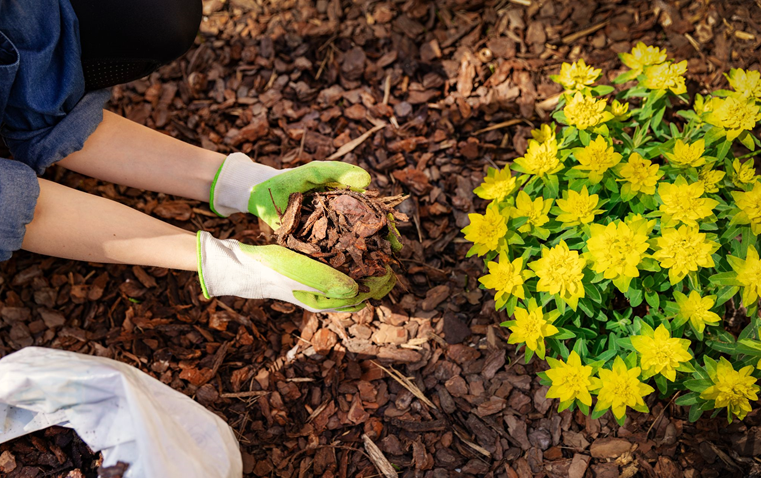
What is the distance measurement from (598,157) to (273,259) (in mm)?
1110

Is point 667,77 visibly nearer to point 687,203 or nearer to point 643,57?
point 643,57

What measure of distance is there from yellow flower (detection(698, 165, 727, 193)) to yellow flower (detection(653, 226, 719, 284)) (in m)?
0.22

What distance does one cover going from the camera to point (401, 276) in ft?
6.89

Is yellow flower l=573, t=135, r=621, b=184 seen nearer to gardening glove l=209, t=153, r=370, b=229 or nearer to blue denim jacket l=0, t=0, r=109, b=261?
gardening glove l=209, t=153, r=370, b=229

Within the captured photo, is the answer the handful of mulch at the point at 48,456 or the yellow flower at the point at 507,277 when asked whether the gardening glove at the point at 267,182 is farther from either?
the handful of mulch at the point at 48,456

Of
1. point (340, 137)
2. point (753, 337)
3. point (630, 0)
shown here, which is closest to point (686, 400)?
point (753, 337)

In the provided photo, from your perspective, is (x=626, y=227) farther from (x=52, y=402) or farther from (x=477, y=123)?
(x=52, y=402)

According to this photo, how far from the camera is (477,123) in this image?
2.31m

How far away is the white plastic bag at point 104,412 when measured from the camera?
1.42 metres

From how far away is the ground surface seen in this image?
1844mm

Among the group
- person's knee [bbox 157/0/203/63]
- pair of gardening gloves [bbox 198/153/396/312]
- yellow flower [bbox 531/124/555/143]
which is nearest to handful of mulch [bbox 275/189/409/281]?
pair of gardening gloves [bbox 198/153/396/312]

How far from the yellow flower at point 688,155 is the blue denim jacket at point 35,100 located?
6.41ft

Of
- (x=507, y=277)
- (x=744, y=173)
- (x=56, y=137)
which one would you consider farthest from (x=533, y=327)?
(x=56, y=137)

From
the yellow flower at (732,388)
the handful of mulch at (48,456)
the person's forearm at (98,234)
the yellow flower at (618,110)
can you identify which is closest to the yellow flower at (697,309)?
the yellow flower at (732,388)
